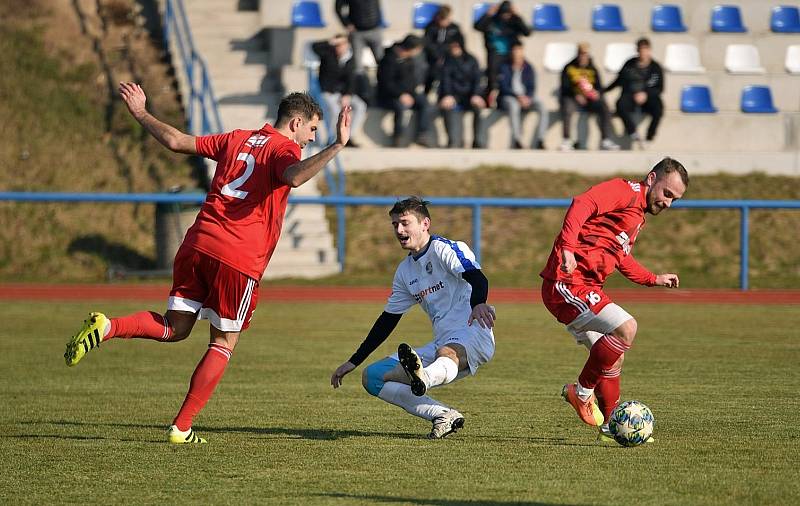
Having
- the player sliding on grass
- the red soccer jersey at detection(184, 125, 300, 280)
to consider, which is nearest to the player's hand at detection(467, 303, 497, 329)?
the player sliding on grass

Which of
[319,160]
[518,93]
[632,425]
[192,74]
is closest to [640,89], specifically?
[518,93]

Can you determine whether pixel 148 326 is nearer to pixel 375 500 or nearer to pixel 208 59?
pixel 375 500

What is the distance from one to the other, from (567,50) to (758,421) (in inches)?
666

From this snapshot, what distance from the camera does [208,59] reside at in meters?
24.2

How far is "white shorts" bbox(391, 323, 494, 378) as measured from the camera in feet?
23.9

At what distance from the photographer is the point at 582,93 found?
21.8 m

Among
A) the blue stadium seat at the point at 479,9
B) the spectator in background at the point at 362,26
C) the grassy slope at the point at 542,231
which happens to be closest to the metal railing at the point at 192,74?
the spectator in background at the point at 362,26

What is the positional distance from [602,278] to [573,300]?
0.95 feet

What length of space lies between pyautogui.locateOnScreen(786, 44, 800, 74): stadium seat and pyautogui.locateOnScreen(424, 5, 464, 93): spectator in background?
7.25 m

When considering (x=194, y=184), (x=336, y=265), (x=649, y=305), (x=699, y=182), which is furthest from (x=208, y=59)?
(x=649, y=305)

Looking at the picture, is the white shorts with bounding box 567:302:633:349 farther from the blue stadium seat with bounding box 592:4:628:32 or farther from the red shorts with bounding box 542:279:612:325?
the blue stadium seat with bounding box 592:4:628:32

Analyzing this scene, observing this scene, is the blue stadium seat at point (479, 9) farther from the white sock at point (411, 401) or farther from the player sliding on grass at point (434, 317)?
the white sock at point (411, 401)

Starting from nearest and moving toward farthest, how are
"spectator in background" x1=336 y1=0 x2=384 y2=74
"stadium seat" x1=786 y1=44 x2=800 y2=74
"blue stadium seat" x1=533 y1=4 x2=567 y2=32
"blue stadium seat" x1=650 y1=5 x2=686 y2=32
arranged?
"spectator in background" x1=336 y1=0 x2=384 y2=74 → "blue stadium seat" x1=533 y1=4 x2=567 y2=32 → "blue stadium seat" x1=650 y1=5 x2=686 y2=32 → "stadium seat" x1=786 y1=44 x2=800 y2=74

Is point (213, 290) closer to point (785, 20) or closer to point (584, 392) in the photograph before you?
point (584, 392)
